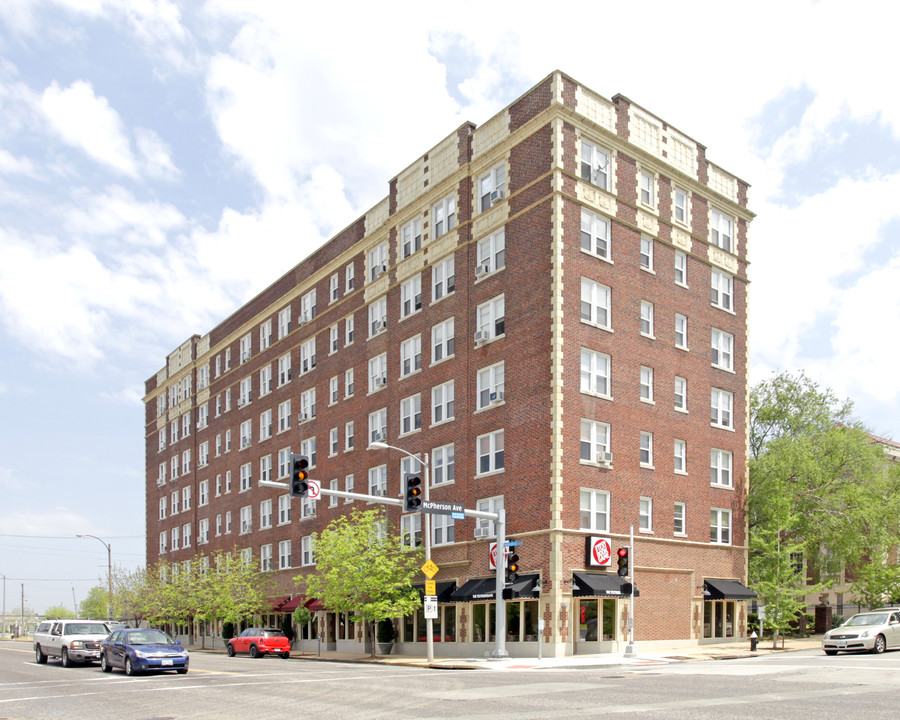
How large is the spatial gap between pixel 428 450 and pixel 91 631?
17379mm

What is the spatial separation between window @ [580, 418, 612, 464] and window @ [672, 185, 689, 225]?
1231cm

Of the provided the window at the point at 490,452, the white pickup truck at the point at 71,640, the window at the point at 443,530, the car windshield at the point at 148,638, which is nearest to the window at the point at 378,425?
the window at the point at 443,530

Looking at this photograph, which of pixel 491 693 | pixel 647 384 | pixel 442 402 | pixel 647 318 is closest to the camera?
pixel 491 693

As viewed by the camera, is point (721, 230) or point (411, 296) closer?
point (721, 230)

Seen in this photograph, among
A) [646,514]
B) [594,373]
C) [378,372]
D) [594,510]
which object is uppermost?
[378,372]

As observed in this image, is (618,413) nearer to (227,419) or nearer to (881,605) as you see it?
(881,605)

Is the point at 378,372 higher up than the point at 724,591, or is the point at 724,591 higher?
the point at 378,372

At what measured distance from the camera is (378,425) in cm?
5216

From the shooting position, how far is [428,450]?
46.4 m

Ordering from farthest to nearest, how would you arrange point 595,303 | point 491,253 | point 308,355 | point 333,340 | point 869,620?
point 308,355
point 333,340
point 491,253
point 595,303
point 869,620

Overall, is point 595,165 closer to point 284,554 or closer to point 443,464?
point 443,464

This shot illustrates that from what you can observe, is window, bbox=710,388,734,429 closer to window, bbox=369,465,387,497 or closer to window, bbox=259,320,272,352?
window, bbox=369,465,387,497

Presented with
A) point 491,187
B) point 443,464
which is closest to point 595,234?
point 491,187

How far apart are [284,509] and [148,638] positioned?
32.7 metres
